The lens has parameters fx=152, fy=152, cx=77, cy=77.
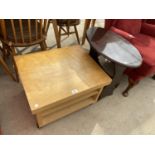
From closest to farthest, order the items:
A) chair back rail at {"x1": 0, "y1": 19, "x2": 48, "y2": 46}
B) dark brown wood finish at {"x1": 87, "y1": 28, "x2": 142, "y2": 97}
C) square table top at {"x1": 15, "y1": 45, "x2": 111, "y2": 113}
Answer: square table top at {"x1": 15, "y1": 45, "x2": 111, "y2": 113}
dark brown wood finish at {"x1": 87, "y1": 28, "x2": 142, "y2": 97}
chair back rail at {"x1": 0, "y1": 19, "x2": 48, "y2": 46}

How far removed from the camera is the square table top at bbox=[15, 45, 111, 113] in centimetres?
99

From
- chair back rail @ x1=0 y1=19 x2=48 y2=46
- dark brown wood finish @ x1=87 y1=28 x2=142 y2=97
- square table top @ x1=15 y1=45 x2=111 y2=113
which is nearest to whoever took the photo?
square table top @ x1=15 y1=45 x2=111 y2=113

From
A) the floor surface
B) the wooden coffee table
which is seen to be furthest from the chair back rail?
the floor surface

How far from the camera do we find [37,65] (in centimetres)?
117

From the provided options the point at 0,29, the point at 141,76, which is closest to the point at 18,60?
the point at 0,29

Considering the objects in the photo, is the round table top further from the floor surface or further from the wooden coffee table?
the floor surface

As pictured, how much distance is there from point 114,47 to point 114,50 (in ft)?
0.14

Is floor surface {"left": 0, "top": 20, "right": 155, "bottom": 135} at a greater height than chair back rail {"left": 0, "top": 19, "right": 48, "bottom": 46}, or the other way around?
chair back rail {"left": 0, "top": 19, "right": 48, "bottom": 46}

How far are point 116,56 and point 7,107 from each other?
102 cm

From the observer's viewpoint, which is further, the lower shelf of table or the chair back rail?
the chair back rail

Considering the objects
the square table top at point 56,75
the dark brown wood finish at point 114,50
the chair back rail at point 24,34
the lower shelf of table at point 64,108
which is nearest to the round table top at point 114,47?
the dark brown wood finish at point 114,50
